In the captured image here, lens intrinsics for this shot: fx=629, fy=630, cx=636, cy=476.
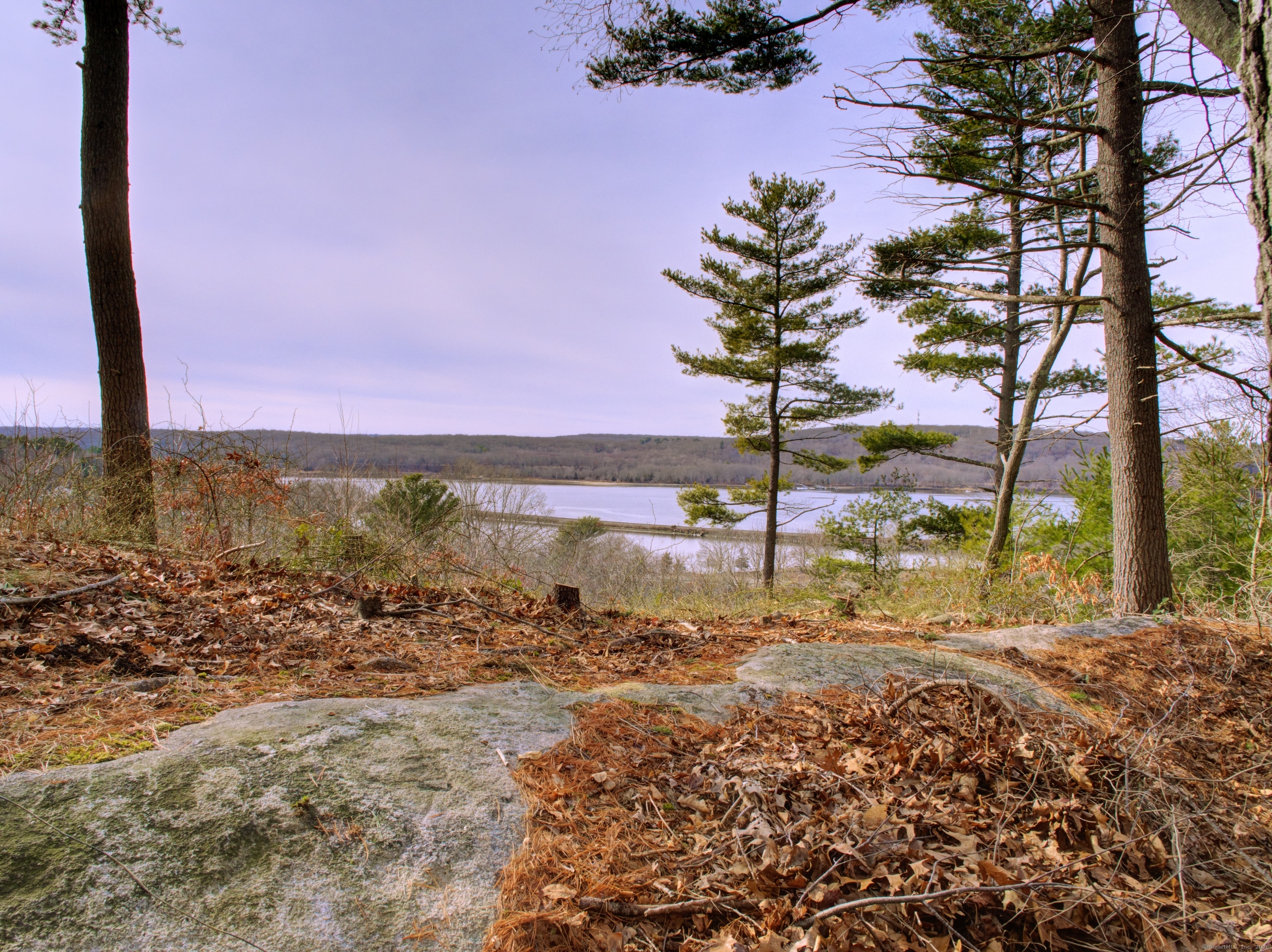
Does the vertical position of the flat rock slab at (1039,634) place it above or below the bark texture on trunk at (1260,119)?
below

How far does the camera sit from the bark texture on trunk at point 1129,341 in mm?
5535

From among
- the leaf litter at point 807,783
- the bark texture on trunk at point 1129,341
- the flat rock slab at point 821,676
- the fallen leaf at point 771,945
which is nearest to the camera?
the fallen leaf at point 771,945

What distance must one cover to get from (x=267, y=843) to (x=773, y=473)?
62.0ft

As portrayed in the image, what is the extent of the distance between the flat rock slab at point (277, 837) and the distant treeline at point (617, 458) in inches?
243

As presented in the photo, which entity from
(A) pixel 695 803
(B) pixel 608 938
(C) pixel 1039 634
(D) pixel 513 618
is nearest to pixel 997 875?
(A) pixel 695 803

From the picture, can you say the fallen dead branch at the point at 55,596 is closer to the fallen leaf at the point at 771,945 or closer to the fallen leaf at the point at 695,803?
the fallen leaf at the point at 695,803

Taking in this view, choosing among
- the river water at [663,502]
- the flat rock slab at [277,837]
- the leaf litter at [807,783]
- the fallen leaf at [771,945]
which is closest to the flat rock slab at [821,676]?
the leaf litter at [807,783]

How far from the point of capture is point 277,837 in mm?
1542

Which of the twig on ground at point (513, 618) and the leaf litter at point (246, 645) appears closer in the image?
the leaf litter at point (246, 645)

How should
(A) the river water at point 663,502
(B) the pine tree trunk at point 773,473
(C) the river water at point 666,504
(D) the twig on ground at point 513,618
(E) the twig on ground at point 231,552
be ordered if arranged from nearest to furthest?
(D) the twig on ground at point 513,618
(E) the twig on ground at point 231,552
(C) the river water at point 666,504
(A) the river water at point 663,502
(B) the pine tree trunk at point 773,473

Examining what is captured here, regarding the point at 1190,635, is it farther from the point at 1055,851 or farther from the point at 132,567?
the point at 132,567

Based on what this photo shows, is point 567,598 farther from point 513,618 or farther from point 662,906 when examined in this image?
point 662,906

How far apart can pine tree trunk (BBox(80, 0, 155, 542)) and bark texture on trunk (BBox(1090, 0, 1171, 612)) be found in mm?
9191

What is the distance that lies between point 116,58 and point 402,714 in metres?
8.12
